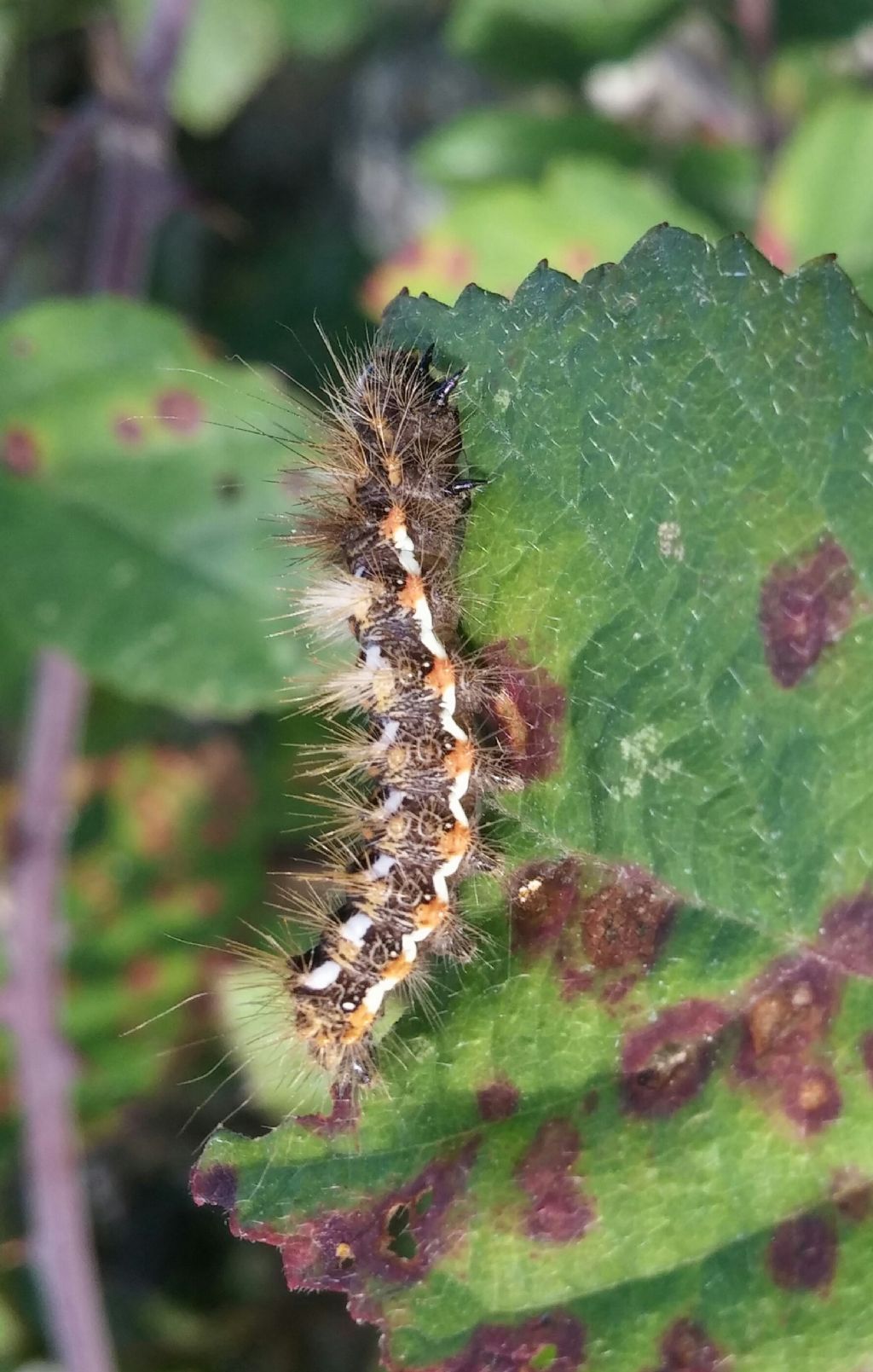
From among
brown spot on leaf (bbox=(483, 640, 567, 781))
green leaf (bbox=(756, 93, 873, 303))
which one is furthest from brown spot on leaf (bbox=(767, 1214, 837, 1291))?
green leaf (bbox=(756, 93, 873, 303))

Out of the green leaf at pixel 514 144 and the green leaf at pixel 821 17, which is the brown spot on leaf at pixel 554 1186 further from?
the green leaf at pixel 821 17

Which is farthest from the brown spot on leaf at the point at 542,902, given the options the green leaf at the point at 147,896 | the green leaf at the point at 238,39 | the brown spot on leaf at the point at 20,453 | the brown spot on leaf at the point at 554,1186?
the green leaf at the point at 238,39

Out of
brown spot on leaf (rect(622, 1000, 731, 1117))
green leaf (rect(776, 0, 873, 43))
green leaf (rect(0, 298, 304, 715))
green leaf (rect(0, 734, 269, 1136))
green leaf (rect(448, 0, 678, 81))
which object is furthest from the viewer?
green leaf (rect(0, 734, 269, 1136))

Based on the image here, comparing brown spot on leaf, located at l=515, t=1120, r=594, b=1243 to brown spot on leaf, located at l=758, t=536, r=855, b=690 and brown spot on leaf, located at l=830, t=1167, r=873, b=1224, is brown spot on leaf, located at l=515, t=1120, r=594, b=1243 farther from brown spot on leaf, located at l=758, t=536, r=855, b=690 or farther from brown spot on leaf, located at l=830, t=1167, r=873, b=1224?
brown spot on leaf, located at l=758, t=536, r=855, b=690

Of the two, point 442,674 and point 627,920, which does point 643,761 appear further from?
point 442,674

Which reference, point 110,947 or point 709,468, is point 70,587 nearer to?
point 709,468

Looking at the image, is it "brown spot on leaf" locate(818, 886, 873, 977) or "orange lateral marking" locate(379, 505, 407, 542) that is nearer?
"brown spot on leaf" locate(818, 886, 873, 977)
